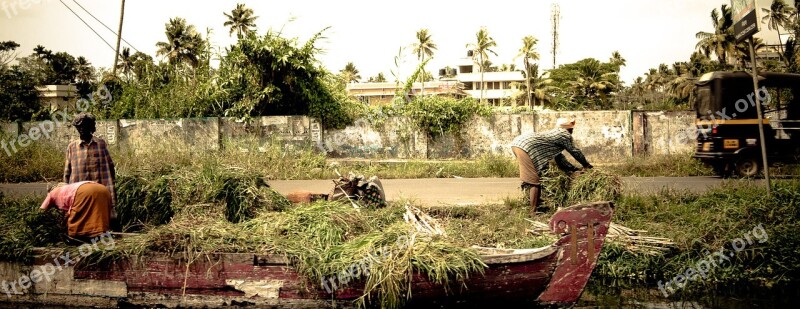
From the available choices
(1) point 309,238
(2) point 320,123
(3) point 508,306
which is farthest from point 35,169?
(3) point 508,306

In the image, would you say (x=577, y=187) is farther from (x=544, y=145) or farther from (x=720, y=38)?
(x=720, y=38)

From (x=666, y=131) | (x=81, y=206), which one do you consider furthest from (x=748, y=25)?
(x=666, y=131)

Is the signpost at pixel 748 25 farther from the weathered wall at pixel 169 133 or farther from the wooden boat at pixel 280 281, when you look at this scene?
the weathered wall at pixel 169 133

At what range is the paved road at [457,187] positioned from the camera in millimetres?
10273

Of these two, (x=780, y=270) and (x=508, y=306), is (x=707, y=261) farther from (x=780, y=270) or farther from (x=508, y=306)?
(x=508, y=306)

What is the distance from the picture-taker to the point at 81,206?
573 cm

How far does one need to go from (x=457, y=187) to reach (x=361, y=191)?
16.2 ft

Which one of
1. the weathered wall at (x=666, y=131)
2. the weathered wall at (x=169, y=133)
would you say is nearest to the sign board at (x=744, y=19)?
the weathered wall at (x=666, y=131)

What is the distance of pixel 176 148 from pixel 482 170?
30.6 feet

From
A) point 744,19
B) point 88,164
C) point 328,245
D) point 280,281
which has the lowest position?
point 280,281

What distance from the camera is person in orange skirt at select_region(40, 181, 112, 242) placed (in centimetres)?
573

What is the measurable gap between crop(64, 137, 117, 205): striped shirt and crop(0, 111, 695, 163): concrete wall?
10.8m

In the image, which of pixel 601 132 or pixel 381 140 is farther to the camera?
pixel 381 140

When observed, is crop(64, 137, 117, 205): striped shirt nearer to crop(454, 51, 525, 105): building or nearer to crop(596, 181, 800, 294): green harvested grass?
crop(596, 181, 800, 294): green harvested grass
